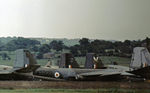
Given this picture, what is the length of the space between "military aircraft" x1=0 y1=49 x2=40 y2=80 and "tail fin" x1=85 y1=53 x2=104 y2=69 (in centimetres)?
176

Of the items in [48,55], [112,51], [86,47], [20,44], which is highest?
[20,44]

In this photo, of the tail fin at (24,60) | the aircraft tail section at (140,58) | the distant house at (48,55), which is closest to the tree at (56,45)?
the distant house at (48,55)

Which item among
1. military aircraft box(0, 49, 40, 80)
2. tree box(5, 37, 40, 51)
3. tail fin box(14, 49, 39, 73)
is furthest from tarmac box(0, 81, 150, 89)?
tree box(5, 37, 40, 51)

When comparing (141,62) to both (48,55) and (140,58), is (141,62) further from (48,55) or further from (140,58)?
(48,55)

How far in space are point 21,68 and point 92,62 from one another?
98.6 inches

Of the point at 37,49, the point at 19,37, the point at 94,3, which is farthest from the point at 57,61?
the point at 94,3

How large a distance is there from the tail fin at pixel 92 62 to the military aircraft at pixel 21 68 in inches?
69.3

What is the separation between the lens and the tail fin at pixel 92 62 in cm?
1211

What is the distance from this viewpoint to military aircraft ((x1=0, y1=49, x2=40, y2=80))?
38.4 ft

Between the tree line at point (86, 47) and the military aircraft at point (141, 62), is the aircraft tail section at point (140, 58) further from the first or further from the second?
the tree line at point (86, 47)

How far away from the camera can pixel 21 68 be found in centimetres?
1177

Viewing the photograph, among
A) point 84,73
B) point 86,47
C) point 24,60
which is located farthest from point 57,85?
point 86,47

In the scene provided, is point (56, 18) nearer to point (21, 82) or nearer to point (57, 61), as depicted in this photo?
point (57, 61)

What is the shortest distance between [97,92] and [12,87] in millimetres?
2683
